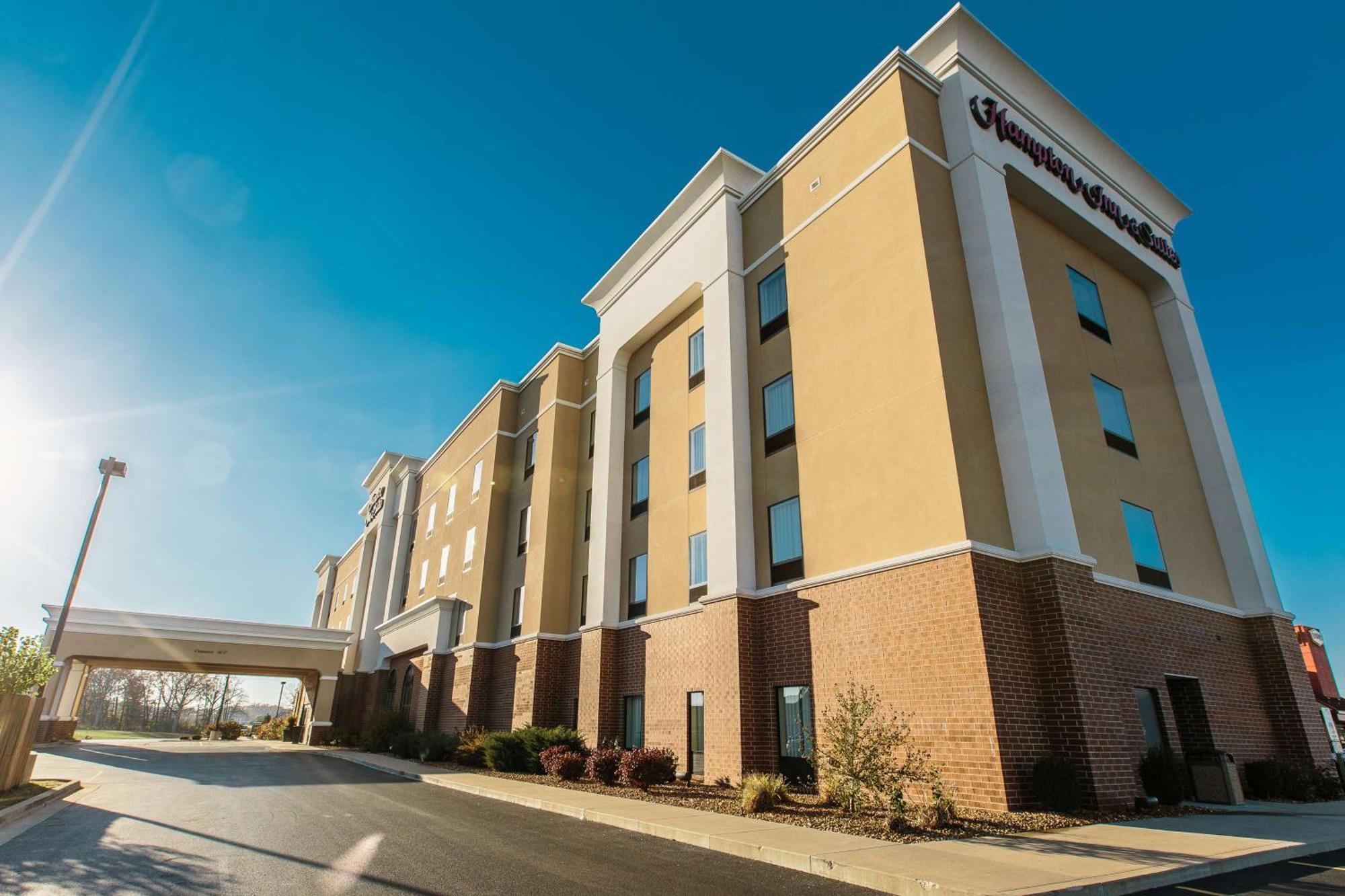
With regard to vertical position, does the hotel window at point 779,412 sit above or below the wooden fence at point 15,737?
above

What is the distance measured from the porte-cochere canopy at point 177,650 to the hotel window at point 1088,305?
140ft

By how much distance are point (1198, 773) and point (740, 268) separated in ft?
54.6

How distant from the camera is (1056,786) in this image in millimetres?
11711

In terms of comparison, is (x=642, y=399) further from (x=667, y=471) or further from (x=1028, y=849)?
(x=1028, y=849)

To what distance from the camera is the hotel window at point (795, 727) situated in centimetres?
1587

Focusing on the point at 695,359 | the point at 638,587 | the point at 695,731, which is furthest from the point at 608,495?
the point at 695,731

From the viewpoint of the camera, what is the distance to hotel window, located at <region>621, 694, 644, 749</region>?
21438mm

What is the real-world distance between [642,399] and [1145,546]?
15.9 metres

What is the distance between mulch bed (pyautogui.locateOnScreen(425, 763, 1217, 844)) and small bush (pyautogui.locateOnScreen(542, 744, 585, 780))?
11.3 feet

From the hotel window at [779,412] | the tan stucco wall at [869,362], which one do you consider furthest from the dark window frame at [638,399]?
the hotel window at [779,412]

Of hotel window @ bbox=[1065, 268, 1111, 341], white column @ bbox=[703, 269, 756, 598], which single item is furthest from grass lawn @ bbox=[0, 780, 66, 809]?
hotel window @ bbox=[1065, 268, 1111, 341]

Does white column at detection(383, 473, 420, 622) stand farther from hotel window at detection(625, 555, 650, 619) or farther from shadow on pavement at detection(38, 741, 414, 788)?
hotel window at detection(625, 555, 650, 619)

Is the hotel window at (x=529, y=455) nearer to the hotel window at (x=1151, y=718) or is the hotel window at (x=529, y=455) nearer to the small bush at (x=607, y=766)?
the small bush at (x=607, y=766)

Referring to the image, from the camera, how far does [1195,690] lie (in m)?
16.4
